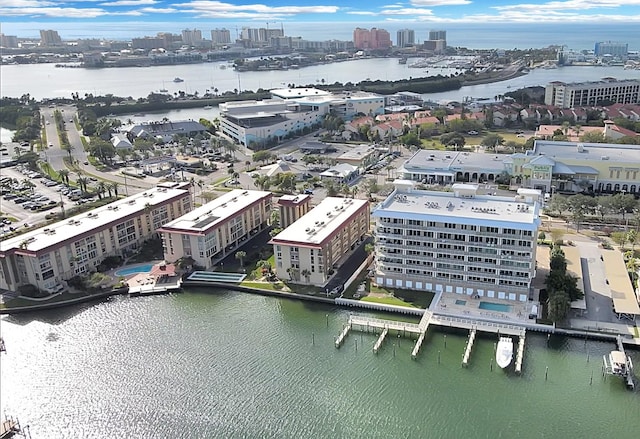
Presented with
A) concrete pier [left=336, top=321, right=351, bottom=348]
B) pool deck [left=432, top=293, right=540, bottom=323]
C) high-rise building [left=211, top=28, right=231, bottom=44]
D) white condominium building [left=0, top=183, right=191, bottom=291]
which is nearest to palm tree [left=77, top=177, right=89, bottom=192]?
white condominium building [left=0, top=183, right=191, bottom=291]

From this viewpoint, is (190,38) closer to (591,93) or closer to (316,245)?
(591,93)

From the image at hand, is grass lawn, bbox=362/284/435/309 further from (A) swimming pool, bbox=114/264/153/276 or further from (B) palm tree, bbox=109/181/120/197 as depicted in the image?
(B) palm tree, bbox=109/181/120/197

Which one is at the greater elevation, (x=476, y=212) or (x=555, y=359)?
(x=476, y=212)

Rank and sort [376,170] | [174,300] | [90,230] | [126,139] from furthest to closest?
[126,139] < [376,170] < [90,230] < [174,300]

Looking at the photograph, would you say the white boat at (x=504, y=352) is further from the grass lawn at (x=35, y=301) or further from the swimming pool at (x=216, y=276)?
the grass lawn at (x=35, y=301)

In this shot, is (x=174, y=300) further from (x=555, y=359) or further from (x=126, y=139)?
(x=126, y=139)

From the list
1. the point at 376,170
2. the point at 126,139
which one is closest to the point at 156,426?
the point at 376,170
